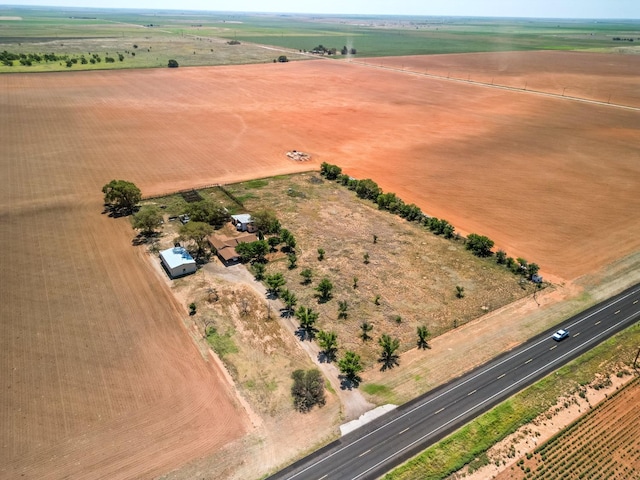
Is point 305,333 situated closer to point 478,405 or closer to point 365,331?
point 365,331

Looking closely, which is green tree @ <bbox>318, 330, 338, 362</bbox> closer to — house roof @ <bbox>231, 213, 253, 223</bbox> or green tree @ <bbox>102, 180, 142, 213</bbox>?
house roof @ <bbox>231, 213, 253, 223</bbox>

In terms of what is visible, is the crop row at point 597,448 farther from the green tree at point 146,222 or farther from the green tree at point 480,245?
the green tree at point 146,222

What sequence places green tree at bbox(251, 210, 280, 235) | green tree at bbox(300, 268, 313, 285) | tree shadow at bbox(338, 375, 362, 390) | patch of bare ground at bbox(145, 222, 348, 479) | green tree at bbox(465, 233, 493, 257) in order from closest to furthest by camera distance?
1. patch of bare ground at bbox(145, 222, 348, 479)
2. tree shadow at bbox(338, 375, 362, 390)
3. green tree at bbox(300, 268, 313, 285)
4. green tree at bbox(465, 233, 493, 257)
5. green tree at bbox(251, 210, 280, 235)

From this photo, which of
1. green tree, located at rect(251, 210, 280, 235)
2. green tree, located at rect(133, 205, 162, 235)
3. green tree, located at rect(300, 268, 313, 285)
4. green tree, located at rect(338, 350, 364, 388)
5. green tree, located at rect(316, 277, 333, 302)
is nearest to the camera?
green tree, located at rect(338, 350, 364, 388)

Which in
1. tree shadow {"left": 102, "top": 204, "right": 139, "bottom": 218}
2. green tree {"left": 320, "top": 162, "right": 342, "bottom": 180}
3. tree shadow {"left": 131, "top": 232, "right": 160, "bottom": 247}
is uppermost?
green tree {"left": 320, "top": 162, "right": 342, "bottom": 180}

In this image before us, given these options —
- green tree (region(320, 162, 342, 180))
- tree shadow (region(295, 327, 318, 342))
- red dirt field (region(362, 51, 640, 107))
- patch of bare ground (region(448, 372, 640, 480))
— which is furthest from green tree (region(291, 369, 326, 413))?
red dirt field (region(362, 51, 640, 107))

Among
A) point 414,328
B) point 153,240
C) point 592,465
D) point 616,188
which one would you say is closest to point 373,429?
point 414,328
